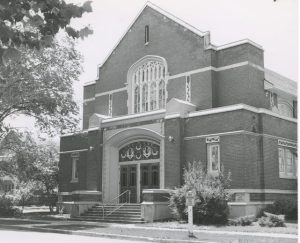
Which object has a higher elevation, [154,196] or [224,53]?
[224,53]

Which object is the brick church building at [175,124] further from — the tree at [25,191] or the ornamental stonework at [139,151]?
the tree at [25,191]

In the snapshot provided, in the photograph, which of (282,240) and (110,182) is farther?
(110,182)

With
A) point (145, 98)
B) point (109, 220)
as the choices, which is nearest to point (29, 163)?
point (109, 220)

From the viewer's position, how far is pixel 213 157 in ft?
79.4

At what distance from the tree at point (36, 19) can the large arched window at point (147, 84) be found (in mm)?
21584

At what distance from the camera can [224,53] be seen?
26.6m

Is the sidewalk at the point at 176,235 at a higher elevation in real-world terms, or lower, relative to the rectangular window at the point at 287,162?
lower

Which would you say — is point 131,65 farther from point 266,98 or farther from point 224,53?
point 266,98

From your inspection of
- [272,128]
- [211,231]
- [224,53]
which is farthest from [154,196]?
[224,53]

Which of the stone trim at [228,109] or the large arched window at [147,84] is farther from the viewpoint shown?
the large arched window at [147,84]

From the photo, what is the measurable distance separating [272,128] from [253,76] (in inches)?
Result: 128

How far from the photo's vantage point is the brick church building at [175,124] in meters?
23.4

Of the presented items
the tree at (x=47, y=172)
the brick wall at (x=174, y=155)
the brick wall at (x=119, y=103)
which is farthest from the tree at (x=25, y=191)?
the brick wall at (x=174, y=155)

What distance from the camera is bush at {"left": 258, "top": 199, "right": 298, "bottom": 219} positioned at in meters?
22.6
